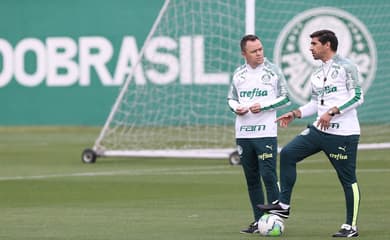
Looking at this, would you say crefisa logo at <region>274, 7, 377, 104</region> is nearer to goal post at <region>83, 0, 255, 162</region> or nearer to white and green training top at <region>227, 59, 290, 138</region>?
goal post at <region>83, 0, 255, 162</region>

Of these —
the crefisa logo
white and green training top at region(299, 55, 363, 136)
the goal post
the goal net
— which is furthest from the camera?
the crefisa logo

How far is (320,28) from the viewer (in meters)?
26.8

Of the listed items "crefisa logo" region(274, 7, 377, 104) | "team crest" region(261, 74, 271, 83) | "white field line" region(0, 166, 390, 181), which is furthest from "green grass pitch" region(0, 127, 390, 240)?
"crefisa logo" region(274, 7, 377, 104)

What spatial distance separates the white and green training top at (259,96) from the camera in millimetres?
12219

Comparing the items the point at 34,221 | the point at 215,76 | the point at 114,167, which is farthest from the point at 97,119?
the point at 34,221

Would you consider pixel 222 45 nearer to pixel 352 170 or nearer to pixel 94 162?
pixel 94 162

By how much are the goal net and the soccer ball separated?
859 cm

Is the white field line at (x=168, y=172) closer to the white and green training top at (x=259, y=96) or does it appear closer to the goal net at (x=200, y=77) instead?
the goal net at (x=200, y=77)

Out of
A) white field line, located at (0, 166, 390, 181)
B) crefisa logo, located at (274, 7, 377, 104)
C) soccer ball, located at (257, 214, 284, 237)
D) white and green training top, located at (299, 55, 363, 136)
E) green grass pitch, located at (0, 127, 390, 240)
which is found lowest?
white field line, located at (0, 166, 390, 181)

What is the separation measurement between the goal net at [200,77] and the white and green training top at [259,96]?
8.26 meters

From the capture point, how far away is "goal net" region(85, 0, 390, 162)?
22.8 metres

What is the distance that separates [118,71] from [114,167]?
28.1 feet

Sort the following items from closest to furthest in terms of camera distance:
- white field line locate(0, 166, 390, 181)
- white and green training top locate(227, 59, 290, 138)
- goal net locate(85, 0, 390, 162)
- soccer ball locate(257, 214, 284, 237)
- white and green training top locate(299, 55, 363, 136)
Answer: white and green training top locate(299, 55, 363, 136)
soccer ball locate(257, 214, 284, 237)
white and green training top locate(227, 59, 290, 138)
white field line locate(0, 166, 390, 181)
goal net locate(85, 0, 390, 162)

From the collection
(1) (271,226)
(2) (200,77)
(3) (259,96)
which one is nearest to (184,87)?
(2) (200,77)
